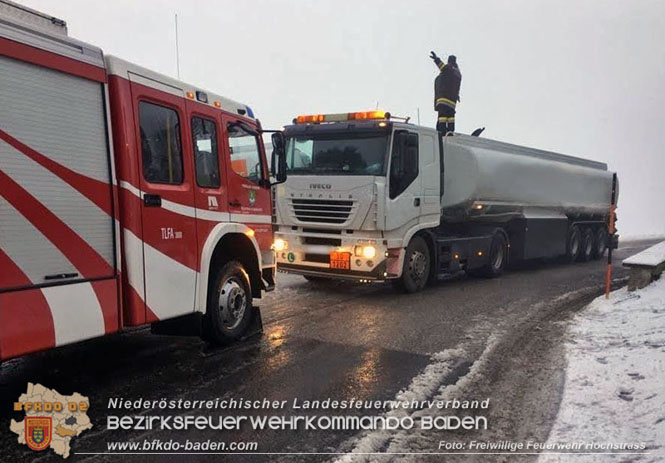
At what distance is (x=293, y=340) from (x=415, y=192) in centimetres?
431

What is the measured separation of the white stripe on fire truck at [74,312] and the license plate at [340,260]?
506 cm

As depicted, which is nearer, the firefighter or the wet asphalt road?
the wet asphalt road

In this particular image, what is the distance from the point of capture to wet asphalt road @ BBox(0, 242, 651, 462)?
3711 millimetres

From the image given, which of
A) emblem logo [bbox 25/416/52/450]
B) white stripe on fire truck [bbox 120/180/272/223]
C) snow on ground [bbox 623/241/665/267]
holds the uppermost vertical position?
white stripe on fire truck [bbox 120/180/272/223]

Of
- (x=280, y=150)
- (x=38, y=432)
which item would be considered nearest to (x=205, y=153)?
(x=280, y=150)

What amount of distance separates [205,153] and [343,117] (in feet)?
14.2

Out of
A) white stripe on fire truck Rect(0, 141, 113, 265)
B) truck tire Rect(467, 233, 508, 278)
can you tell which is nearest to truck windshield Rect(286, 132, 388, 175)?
truck tire Rect(467, 233, 508, 278)

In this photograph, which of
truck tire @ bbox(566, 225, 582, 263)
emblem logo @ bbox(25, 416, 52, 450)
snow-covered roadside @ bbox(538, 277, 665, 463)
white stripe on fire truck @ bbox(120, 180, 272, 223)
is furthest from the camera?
truck tire @ bbox(566, 225, 582, 263)

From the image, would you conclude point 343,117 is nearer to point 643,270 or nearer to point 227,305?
point 227,305

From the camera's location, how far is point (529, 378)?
493cm

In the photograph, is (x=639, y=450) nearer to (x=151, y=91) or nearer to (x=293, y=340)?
(x=293, y=340)

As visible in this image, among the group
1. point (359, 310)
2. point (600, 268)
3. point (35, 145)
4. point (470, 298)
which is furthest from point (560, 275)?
point (35, 145)

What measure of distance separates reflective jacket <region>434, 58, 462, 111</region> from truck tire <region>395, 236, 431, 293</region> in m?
4.06

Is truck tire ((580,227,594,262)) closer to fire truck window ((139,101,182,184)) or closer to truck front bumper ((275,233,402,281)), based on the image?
truck front bumper ((275,233,402,281))
